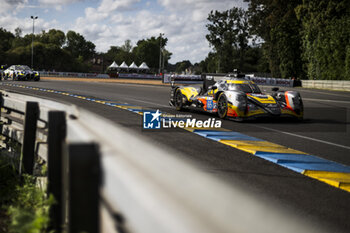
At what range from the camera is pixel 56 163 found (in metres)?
3.03

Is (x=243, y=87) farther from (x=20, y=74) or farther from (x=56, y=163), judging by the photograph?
(x=20, y=74)

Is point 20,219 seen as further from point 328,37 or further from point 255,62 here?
point 255,62

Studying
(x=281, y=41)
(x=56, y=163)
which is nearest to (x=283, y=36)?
(x=281, y=41)

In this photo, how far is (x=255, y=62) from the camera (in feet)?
384

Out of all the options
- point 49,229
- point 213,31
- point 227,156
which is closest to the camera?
point 49,229

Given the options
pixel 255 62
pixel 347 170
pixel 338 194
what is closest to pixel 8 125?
pixel 338 194

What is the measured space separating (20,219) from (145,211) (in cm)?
160

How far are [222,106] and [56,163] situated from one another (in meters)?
9.82

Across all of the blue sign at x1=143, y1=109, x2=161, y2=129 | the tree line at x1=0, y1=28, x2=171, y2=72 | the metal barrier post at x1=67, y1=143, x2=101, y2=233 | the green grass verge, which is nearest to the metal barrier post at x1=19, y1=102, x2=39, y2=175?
the green grass verge

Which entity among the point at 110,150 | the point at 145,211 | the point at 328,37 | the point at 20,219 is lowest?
the point at 20,219

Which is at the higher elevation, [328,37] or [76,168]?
[328,37]

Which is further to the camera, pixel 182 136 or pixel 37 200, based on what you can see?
pixel 182 136

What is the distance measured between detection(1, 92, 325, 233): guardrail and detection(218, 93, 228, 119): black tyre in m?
9.83

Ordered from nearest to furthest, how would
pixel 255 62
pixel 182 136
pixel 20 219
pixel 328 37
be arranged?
pixel 20 219 → pixel 182 136 → pixel 328 37 → pixel 255 62
